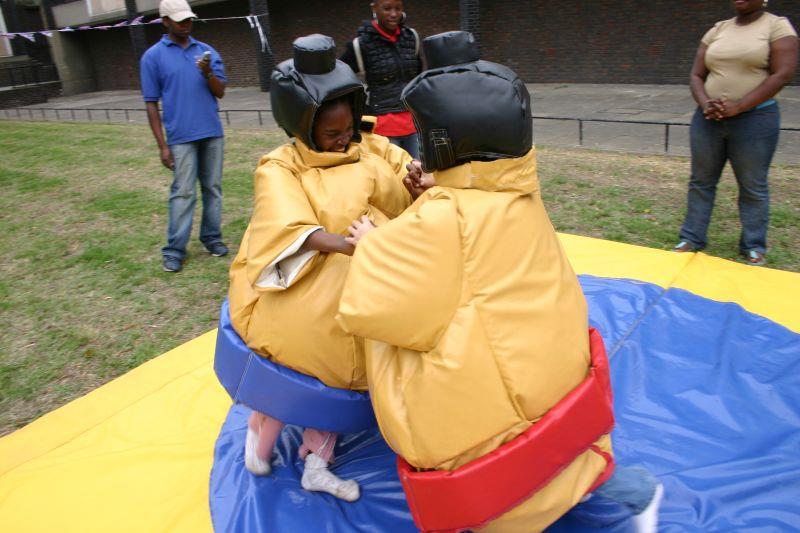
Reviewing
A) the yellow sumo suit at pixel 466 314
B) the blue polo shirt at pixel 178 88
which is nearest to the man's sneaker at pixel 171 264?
the blue polo shirt at pixel 178 88

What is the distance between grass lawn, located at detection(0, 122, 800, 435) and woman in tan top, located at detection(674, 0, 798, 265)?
0.28 metres

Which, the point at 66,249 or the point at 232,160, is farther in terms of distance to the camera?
the point at 232,160

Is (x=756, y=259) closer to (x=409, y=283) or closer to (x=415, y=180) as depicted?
(x=415, y=180)

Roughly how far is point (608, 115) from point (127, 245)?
7765 mm

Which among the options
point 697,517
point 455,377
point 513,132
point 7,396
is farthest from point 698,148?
point 7,396

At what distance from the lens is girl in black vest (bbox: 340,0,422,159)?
14.1 ft

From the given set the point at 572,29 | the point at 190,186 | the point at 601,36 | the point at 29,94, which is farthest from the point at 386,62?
the point at 29,94

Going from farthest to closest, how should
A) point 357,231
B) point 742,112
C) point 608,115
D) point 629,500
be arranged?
point 608,115 < point 742,112 < point 629,500 < point 357,231

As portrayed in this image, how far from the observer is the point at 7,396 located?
10.6 ft

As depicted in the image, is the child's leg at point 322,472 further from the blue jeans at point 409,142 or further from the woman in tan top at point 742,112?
the woman in tan top at point 742,112

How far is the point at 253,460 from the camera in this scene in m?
2.44

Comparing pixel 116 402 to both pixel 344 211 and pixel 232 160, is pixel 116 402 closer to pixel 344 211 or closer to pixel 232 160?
pixel 344 211

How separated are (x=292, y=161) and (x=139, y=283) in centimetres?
284

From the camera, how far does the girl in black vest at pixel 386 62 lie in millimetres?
4285
